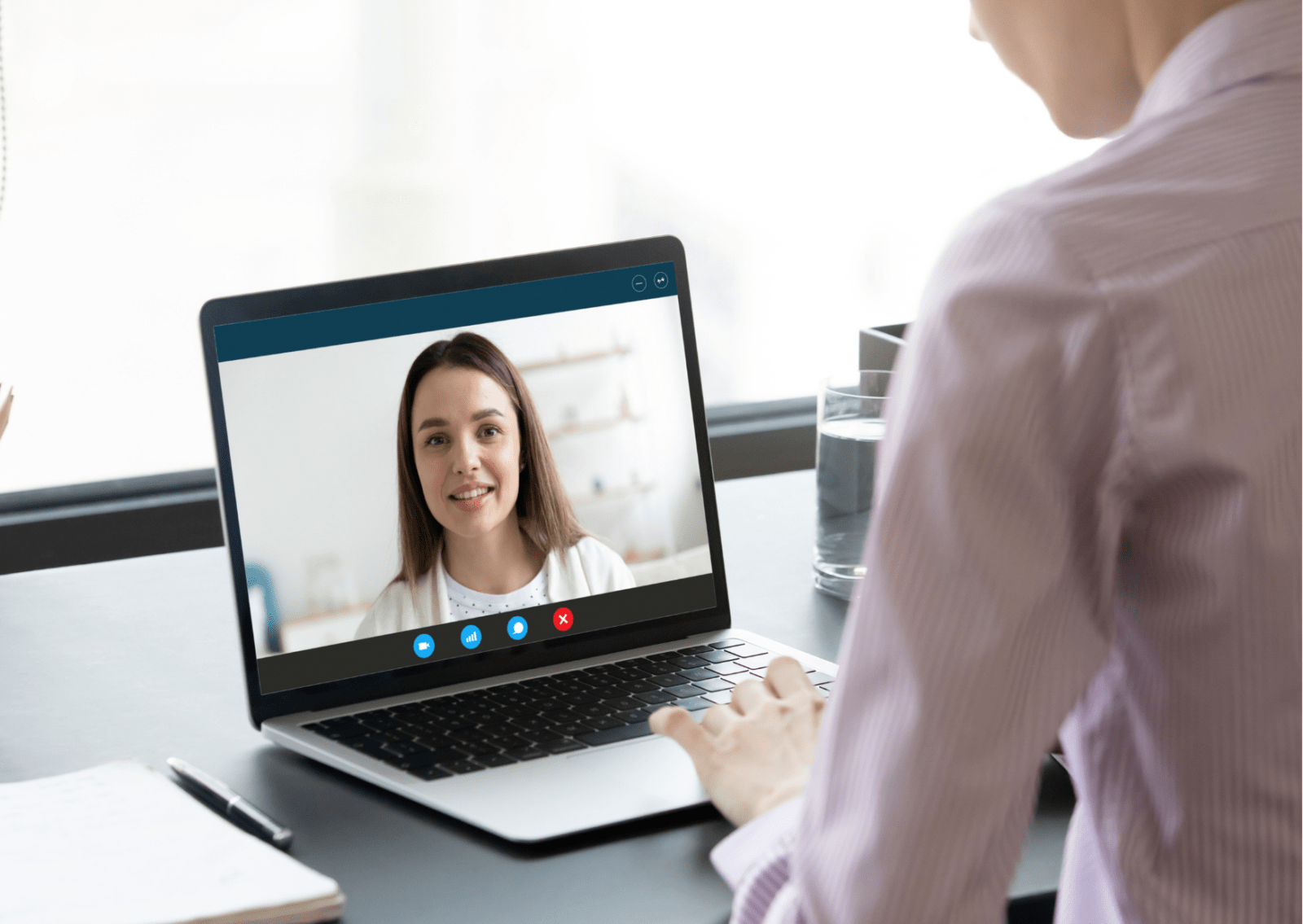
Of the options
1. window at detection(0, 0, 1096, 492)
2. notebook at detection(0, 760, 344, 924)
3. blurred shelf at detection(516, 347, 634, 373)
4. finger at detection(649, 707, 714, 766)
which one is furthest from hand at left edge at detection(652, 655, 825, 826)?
window at detection(0, 0, 1096, 492)

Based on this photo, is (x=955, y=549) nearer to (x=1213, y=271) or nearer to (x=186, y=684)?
(x=1213, y=271)

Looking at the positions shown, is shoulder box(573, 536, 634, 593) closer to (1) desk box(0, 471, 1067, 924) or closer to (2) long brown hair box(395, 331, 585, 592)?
(2) long brown hair box(395, 331, 585, 592)

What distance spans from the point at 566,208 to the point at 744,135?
0.34 metres

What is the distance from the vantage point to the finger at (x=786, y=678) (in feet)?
2.74

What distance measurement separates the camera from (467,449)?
0.99 metres

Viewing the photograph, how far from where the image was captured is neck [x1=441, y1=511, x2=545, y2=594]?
0.99 meters

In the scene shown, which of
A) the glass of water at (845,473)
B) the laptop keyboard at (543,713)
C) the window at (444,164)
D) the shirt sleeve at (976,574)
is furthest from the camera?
the window at (444,164)

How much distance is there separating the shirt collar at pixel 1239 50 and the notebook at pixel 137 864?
0.54 meters

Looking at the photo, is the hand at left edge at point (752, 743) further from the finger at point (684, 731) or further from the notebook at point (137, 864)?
the notebook at point (137, 864)

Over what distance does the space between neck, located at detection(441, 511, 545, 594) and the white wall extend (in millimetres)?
44

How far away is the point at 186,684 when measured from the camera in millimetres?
1036

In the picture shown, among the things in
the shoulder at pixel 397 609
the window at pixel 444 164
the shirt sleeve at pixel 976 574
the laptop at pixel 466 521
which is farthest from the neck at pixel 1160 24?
the window at pixel 444 164

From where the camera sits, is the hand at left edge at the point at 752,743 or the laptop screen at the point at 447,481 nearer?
the hand at left edge at the point at 752,743

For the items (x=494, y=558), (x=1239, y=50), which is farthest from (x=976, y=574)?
(x=494, y=558)
